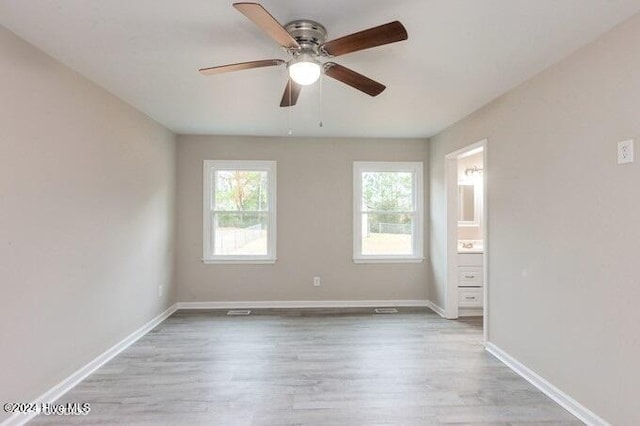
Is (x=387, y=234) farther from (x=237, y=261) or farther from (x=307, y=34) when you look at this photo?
(x=307, y=34)

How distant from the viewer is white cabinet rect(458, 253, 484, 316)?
14.4 feet

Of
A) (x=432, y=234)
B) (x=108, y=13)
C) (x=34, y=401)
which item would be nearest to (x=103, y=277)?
(x=34, y=401)

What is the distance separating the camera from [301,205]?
4891 mm

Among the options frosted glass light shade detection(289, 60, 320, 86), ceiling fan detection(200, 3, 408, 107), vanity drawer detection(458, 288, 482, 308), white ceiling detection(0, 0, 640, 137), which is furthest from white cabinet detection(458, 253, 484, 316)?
frosted glass light shade detection(289, 60, 320, 86)

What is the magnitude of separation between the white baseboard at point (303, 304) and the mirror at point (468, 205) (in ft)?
4.39

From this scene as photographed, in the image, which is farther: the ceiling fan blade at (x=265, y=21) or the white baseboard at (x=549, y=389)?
the white baseboard at (x=549, y=389)

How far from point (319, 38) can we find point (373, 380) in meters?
2.53

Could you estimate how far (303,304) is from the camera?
192 inches

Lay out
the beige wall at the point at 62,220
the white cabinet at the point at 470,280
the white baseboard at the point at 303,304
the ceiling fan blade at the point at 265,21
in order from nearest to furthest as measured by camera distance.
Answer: the ceiling fan blade at the point at 265,21
the beige wall at the point at 62,220
the white cabinet at the point at 470,280
the white baseboard at the point at 303,304

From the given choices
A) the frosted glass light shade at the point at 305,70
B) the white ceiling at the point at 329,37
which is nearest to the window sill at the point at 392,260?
the white ceiling at the point at 329,37

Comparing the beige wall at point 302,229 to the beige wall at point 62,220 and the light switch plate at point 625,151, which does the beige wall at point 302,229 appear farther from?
the light switch plate at point 625,151

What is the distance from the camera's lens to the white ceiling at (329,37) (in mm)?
1861

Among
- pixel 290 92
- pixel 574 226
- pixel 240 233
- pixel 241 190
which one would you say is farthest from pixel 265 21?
pixel 240 233

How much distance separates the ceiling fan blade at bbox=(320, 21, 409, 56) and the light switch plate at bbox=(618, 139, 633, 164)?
4.85ft
